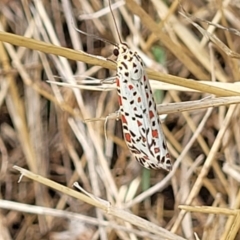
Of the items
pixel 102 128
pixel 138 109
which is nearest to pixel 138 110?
pixel 138 109

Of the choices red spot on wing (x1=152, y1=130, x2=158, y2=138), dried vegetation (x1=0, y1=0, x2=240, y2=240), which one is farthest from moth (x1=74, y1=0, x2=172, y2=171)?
dried vegetation (x1=0, y1=0, x2=240, y2=240)

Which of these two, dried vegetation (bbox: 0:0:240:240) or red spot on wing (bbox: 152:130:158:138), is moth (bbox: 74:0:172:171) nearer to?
red spot on wing (bbox: 152:130:158:138)

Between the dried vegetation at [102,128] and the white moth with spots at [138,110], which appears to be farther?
the dried vegetation at [102,128]

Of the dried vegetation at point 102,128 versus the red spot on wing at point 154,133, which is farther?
the dried vegetation at point 102,128

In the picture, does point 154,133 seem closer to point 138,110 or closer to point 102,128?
point 138,110

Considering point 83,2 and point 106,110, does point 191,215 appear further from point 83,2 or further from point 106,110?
point 83,2

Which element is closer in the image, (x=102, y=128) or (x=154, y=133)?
(x=154, y=133)

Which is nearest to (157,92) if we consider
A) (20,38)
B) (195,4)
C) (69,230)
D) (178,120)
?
(178,120)

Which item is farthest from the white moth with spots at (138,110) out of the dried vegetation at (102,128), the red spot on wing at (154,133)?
the dried vegetation at (102,128)

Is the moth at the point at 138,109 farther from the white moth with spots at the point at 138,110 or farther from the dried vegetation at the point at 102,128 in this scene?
the dried vegetation at the point at 102,128

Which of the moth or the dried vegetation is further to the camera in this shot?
the dried vegetation

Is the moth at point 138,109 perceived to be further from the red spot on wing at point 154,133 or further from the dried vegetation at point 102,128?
the dried vegetation at point 102,128
